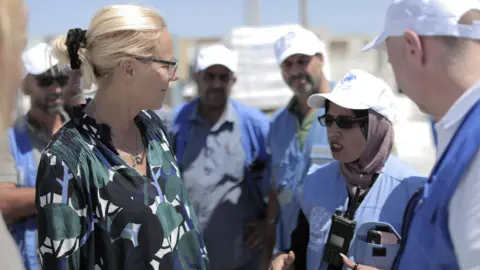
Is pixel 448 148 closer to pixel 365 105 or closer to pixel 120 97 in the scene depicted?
pixel 365 105

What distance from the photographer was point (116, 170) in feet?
5.65

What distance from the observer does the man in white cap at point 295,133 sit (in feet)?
9.80

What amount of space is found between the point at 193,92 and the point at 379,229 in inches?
317

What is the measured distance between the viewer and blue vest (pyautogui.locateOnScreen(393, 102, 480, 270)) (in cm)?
111

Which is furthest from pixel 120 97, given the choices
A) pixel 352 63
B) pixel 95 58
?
pixel 352 63

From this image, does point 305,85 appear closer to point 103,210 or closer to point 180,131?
point 180,131

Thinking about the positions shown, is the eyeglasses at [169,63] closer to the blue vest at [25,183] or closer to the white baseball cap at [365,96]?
the white baseball cap at [365,96]

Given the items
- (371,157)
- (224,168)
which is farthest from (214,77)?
(371,157)

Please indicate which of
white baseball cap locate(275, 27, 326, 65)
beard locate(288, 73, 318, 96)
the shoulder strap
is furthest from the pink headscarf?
the shoulder strap

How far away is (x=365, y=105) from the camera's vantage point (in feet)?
6.66

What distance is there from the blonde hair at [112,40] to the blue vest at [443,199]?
1.10m

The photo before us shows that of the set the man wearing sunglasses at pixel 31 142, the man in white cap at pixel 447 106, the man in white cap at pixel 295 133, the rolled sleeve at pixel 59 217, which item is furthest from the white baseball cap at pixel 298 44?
the rolled sleeve at pixel 59 217

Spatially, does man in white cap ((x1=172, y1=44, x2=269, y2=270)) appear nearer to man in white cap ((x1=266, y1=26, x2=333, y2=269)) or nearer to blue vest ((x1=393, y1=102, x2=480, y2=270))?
man in white cap ((x1=266, y1=26, x2=333, y2=269))

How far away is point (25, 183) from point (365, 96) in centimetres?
185
